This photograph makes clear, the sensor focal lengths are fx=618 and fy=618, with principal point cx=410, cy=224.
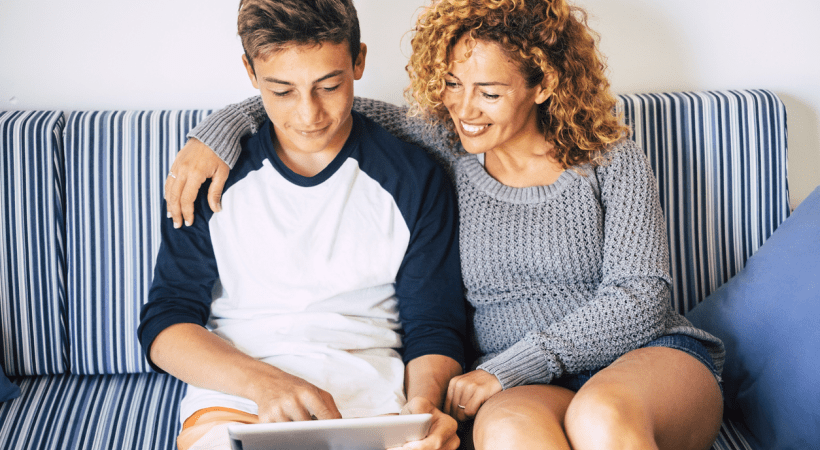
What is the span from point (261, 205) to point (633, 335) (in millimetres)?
768

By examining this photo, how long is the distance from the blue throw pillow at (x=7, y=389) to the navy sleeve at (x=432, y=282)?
883mm

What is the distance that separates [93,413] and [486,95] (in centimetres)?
108

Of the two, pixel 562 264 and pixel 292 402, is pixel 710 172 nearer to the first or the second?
pixel 562 264

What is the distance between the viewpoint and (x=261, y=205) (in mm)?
1245

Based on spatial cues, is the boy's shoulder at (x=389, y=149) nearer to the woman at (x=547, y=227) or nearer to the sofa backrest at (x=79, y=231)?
the woman at (x=547, y=227)

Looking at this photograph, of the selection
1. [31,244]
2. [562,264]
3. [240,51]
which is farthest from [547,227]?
[31,244]

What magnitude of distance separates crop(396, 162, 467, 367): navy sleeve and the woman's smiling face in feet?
0.51

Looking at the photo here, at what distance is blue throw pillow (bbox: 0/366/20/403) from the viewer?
136 centimetres

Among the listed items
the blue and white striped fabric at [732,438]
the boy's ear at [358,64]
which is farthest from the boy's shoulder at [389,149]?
the blue and white striped fabric at [732,438]

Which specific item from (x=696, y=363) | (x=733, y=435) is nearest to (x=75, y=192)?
(x=696, y=363)

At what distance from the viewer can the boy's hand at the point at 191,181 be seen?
1.20 metres

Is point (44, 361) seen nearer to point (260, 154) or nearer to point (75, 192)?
point (75, 192)

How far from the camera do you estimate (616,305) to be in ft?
3.80

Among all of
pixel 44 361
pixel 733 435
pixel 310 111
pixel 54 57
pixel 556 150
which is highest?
pixel 54 57
